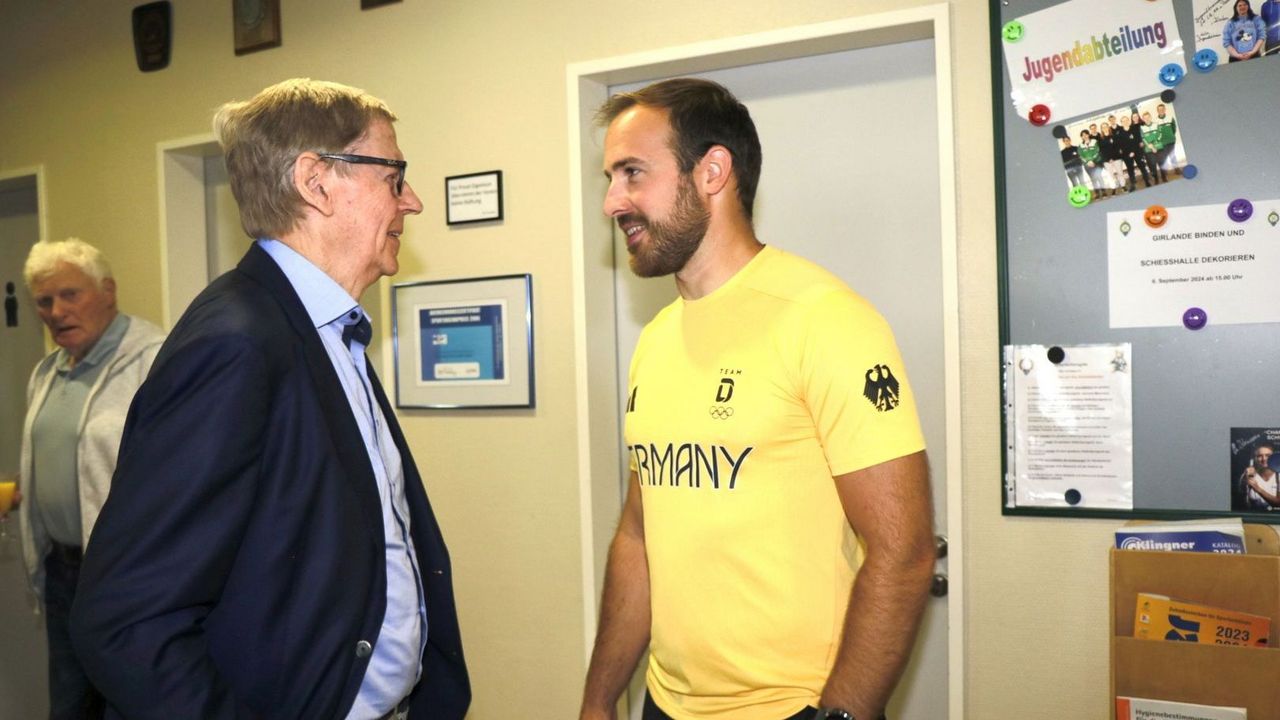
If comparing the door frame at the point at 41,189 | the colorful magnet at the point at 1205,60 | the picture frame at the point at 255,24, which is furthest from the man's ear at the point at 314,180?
the door frame at the point at 41,189

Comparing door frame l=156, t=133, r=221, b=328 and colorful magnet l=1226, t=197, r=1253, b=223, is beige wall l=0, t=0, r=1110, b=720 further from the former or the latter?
colorful magnet l=1226, t=197, r=1253, b=223

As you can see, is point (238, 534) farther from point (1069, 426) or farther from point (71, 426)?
point (71, 426)

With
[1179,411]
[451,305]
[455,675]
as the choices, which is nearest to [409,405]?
[451,305]

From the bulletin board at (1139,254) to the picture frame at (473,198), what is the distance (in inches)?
55.5

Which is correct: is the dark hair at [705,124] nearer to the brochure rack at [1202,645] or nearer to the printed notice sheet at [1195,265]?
the printed notice sheet at [1195,265]

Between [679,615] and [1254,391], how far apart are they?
1.32 m

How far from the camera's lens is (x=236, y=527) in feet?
3.68

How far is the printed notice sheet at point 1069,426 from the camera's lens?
6.70 feet

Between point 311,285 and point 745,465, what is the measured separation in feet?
2.35

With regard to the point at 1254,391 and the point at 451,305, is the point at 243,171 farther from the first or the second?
A: the point at 1254,391

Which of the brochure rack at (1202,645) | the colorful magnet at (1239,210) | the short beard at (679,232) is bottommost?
the brochure rack at (1202,645)

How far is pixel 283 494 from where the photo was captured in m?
A: 1.18

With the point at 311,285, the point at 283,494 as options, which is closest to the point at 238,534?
the point at 283,494

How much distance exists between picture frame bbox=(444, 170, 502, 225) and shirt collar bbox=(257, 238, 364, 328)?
1.41 metres
